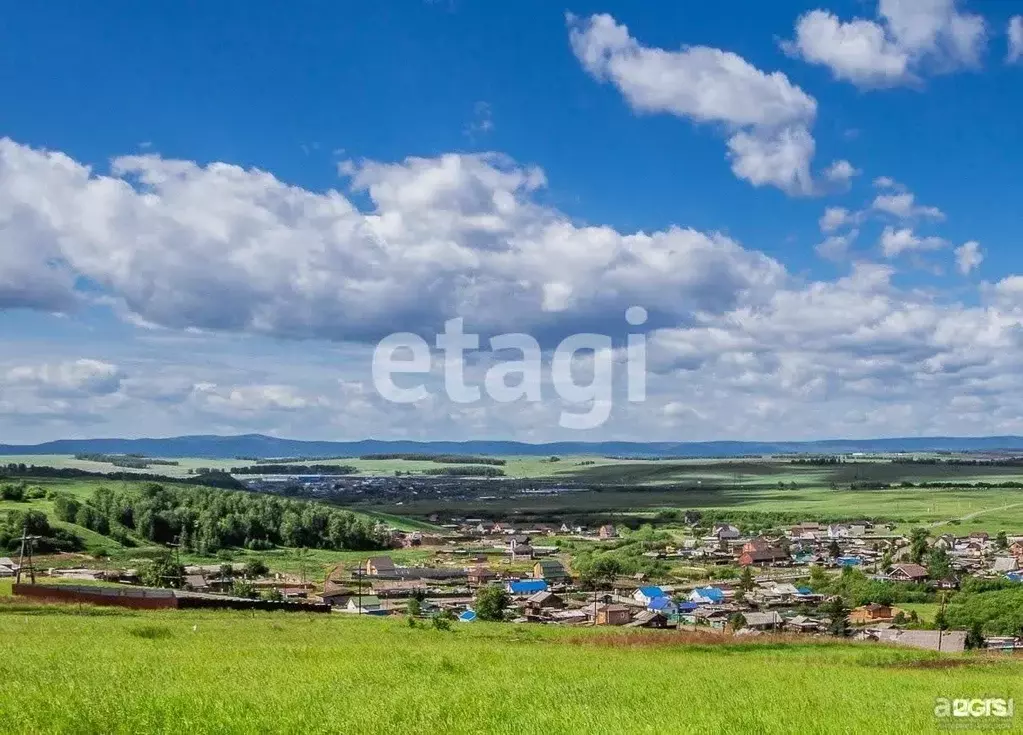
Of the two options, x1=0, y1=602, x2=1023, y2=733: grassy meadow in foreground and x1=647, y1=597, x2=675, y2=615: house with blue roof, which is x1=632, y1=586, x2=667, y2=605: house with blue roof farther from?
x1=0, y1=602, x2=1023, y2=733: grassy meadow in foreground

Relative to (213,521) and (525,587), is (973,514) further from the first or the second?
(213,521)

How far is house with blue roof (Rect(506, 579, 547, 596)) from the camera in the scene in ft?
210

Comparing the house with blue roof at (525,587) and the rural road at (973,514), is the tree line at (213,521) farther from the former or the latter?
the rural road at (973,514)

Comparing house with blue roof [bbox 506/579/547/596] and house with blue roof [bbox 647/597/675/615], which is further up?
house with blue roof [bbox 647/597/675/615]

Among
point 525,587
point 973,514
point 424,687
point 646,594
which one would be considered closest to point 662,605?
point 646,594

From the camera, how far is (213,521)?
9862 centimetres

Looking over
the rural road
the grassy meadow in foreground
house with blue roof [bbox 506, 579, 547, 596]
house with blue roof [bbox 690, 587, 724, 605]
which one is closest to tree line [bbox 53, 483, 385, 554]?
house with blue roof [bbox 506, 579, 547, 596]

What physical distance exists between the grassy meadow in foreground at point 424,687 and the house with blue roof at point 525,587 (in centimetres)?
4122

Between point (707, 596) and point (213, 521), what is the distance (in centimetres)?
5892

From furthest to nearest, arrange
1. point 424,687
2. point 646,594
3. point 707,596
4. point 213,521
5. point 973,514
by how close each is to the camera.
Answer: point 973,514, point 213,521, point 646,594, point 707,596, point 424,687

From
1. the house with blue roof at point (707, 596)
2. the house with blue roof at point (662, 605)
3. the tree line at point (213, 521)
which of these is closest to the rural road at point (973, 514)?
the house with blue roof at point (707, 596)

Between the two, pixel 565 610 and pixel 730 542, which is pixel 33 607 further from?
pixel 730 542

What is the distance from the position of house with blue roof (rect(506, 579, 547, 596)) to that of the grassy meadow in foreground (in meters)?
41.2

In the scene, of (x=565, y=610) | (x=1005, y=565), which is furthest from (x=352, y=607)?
(x=1005, y=565)
